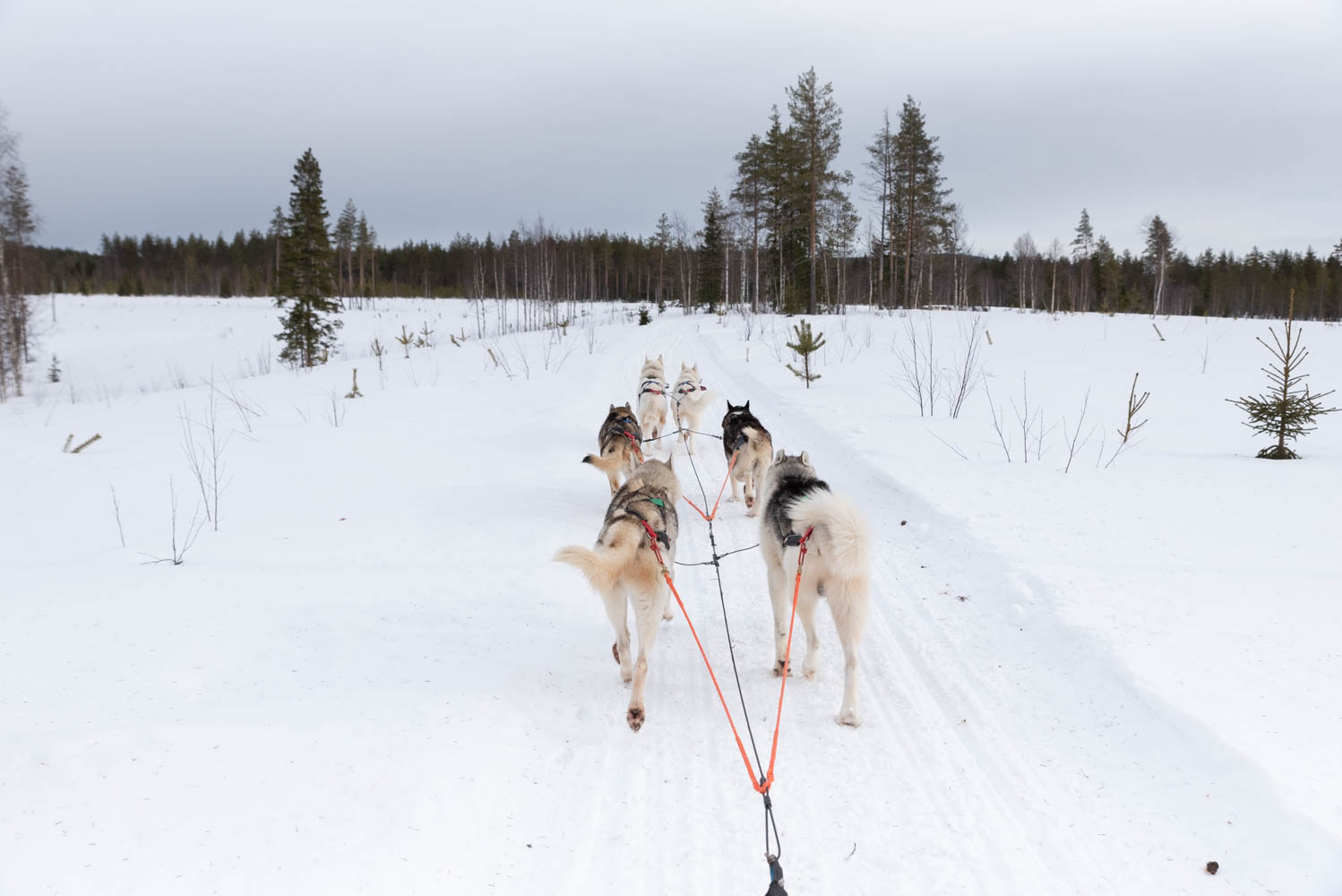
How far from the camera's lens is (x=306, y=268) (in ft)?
82.8

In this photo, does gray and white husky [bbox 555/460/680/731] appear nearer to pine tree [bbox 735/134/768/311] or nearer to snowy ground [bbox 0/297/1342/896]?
snowy ground [bbox 0/297/1342/896]

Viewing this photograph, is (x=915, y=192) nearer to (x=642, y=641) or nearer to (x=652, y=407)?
(x=652, y=407)

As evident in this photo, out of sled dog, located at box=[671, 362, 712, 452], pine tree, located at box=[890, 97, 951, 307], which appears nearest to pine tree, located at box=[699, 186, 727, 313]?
pine tree, located at box=[890, 97, 951, 307]

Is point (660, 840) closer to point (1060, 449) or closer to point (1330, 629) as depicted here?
point (1330, 629)

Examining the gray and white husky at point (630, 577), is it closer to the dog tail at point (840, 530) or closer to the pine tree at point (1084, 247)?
the dog tail at point (840, 530)

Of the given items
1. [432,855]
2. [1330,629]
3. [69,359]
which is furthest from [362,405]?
[69,359]

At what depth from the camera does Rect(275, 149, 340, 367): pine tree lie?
2514 centimetres

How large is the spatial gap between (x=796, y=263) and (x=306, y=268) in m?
26.8

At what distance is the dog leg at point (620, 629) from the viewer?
347 centimetres

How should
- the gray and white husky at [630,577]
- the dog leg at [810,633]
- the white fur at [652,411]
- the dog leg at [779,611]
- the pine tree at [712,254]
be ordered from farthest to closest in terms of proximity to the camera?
the pine tree at [712,254]
the white fur at [652,411]
the dog leg at [779,611]
the dog leg at [810,633]
the gray and white husky at [630,577]

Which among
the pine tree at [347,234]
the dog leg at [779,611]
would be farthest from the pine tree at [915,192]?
the pine tree at [347,234]

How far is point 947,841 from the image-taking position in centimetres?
265

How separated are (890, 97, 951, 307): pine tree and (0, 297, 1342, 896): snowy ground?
3115 cm

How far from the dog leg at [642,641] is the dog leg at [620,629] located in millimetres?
98
